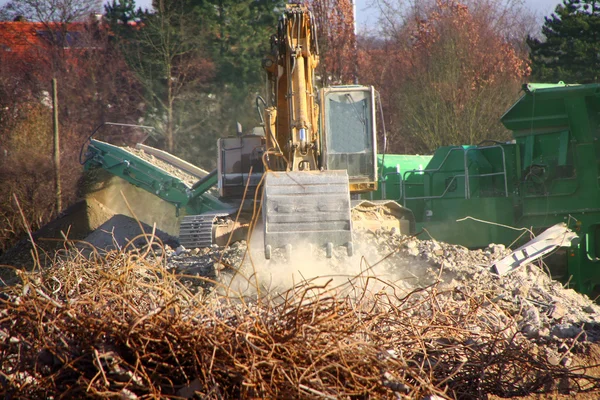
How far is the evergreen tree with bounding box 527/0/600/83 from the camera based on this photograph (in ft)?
74.9

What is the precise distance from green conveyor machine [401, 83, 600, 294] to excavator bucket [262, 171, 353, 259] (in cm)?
254

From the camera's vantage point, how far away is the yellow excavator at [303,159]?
6566mm

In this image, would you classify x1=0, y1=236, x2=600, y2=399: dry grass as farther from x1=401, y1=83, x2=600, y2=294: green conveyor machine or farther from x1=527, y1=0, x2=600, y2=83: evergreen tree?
x1=527, y1=0, x2=600, y2=83: evergreen tree

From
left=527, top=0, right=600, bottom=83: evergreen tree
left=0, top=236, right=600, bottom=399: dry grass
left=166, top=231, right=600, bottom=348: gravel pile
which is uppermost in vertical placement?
left=527, top=0, right=600, bottom=83: evergreen tree

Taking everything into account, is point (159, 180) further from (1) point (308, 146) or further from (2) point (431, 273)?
(2) point (431, 273)

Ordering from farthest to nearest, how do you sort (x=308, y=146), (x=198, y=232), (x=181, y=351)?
(x=198, y=232)
(x=308, y=146)
(x=181, y=351)

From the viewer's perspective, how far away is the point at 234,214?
9.40 metres

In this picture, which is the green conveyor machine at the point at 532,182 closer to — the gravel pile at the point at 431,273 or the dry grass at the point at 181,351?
the gravel pile at the point at 431,273

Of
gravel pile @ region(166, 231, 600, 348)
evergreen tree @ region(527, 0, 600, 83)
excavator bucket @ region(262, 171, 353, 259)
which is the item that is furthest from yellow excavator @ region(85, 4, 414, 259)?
evergreen tree @ region(527, 0, 600, 83)

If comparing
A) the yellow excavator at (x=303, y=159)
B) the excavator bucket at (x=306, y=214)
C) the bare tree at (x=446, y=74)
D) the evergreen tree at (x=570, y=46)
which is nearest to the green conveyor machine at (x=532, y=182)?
the yellow excavator at (x=303, y=159)

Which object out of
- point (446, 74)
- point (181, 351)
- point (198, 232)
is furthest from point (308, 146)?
point (446, 74)

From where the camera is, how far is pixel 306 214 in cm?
658

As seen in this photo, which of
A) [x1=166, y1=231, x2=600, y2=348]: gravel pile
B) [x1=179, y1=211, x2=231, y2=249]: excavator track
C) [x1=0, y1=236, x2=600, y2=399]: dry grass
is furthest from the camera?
[x1=179, y1=211, x2=231, y2=249]: excavator track

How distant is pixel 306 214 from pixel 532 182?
4882 mm
